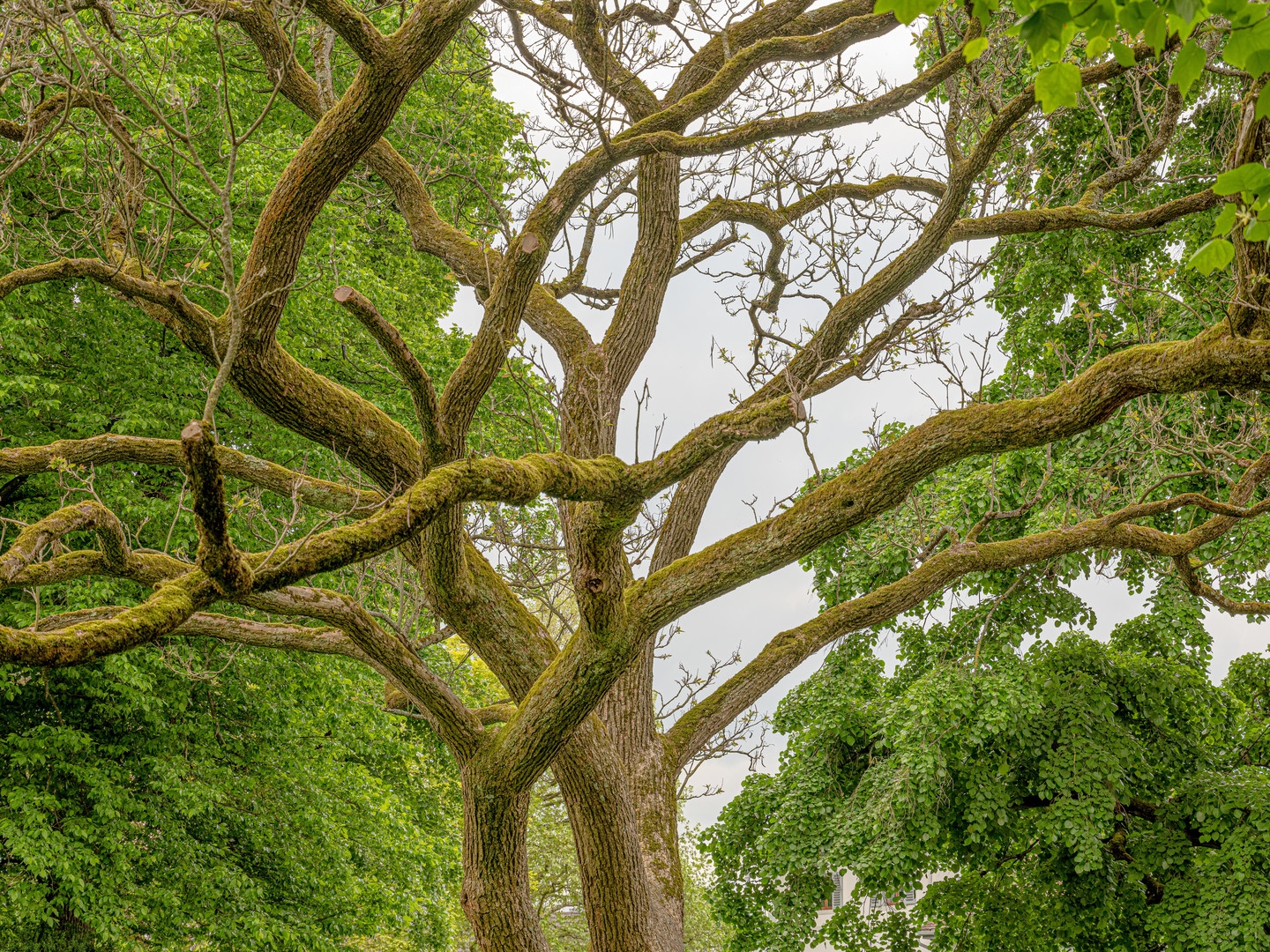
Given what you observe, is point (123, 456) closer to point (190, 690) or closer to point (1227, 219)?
point (190, 690)

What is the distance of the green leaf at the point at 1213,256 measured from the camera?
10.4 ft

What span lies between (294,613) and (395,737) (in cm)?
787

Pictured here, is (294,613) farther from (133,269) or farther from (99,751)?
(99,751)

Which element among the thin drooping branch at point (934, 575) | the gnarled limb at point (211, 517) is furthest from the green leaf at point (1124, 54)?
the thin drooping branch at point (934, 575)

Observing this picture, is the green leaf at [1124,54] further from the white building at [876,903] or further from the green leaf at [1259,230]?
the white building at [876,903]

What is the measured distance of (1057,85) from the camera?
9.39 ft

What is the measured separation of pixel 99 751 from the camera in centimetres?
961

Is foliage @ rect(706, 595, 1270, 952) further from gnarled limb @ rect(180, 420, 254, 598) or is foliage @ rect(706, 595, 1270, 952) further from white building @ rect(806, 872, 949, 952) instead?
gnarled limb @ rect(180, 420, 254, 598)

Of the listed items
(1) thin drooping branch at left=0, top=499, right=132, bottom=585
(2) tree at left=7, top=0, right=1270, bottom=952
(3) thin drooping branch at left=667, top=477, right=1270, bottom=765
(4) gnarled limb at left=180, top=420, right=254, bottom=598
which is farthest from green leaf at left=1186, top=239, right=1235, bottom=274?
(1) thin drooping branch at left=0, top=499, right=132, bottom=585

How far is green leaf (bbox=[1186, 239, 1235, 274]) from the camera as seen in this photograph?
3176 mm

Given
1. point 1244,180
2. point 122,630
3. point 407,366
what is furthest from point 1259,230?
point 122,630

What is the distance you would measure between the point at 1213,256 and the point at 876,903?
37.0ft

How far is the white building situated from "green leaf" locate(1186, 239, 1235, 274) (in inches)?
322

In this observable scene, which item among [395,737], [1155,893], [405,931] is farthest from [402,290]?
[1155,893]
